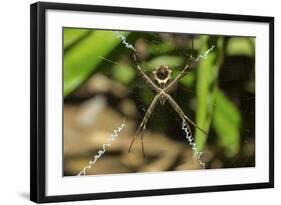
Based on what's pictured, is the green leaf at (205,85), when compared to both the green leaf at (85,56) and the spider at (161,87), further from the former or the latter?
the green leaf at (85,56)

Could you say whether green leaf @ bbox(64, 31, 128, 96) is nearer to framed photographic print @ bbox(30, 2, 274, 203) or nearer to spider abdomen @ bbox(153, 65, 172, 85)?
framed photographic print @ bbox(30, 2, 274, 203)

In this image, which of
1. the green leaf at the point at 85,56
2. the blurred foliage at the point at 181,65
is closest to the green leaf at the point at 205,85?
the blurred foliage at the point at 181,65

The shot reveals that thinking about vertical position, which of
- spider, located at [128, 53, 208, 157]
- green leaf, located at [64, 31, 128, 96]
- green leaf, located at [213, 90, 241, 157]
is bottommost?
green leaf, located at [213, 90, 241, 157]

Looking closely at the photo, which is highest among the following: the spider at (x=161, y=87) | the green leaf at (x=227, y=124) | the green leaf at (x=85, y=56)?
the green leaf at (x=85, y=56)

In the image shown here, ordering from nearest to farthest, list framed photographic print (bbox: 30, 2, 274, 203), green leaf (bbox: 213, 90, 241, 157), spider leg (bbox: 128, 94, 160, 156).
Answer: framed photographic print (bbox: 30, 2, 274, 203) < spider leg (bbox: 128, 94, 160, 156) < green leaf (bbox: 213, 90, 241, 157)

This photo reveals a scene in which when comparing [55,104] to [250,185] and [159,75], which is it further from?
[250,185]

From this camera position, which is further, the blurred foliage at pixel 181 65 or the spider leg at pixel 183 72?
the spider leg at pixel 183 72

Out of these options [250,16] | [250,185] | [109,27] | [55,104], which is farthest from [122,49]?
[250,185]

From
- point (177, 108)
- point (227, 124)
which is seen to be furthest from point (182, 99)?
point (227, 124)

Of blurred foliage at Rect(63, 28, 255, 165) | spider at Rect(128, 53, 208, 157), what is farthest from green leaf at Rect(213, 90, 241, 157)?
spider at Rect(128, 53, 208, 157)
